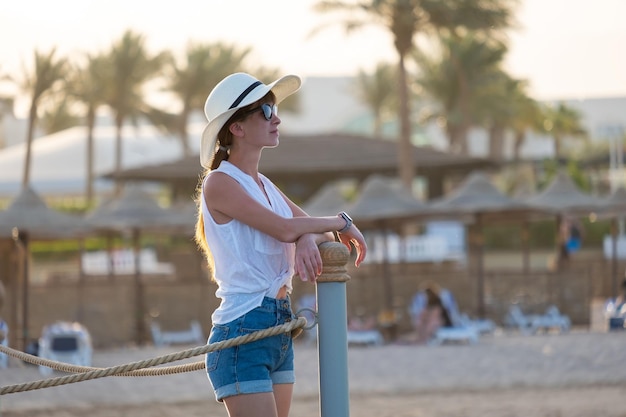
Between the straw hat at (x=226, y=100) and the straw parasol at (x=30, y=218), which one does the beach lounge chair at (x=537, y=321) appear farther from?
the straw hat at (x=226, y=100)

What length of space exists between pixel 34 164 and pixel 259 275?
5326 centimetres

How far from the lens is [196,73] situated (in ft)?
182

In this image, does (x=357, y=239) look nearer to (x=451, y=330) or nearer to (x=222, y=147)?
(x=222, y=147)

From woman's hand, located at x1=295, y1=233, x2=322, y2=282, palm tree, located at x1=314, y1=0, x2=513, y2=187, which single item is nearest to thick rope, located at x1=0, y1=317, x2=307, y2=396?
woman's hand, located at x1=295, y1=233, x2=322, y2=282

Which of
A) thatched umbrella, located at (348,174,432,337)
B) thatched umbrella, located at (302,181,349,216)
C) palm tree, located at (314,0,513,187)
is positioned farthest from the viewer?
palm tree, located at (314,0,513,187)

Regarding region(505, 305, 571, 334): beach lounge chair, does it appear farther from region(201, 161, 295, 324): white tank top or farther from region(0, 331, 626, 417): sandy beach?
region(201, 161, 295, 324): white tank top

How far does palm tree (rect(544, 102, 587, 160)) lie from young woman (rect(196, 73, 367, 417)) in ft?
202

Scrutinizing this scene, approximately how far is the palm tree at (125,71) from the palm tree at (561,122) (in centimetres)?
2183

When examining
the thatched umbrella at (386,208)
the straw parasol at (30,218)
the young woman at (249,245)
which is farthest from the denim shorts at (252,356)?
the thatched umbrella at (386,208)

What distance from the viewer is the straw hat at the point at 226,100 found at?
4.03m

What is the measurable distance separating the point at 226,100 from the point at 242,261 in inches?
20.2

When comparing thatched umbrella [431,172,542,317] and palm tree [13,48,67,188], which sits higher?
palm tree [13,48,67,188]

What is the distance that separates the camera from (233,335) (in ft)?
12.9

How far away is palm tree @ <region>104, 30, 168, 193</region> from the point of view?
53.6 m
